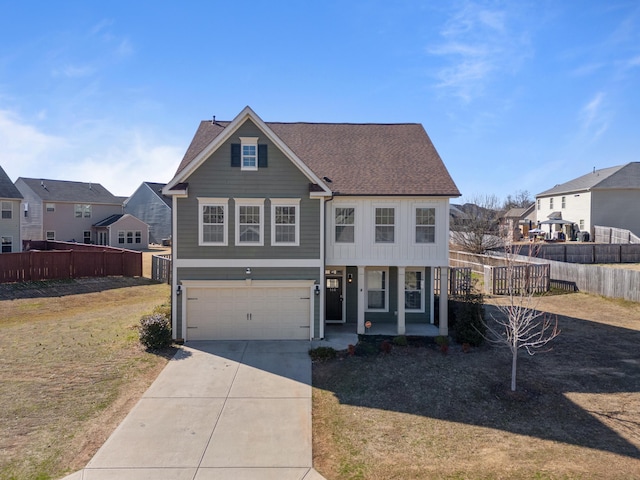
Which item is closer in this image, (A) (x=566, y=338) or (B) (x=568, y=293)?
(A) (x=566, y=338)

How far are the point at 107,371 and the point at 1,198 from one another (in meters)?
28.0

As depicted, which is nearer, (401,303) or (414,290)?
(401,303)

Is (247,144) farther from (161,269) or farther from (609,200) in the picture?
(609,200)

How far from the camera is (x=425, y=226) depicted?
15.1 m

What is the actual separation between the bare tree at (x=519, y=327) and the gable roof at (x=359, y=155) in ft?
14.4

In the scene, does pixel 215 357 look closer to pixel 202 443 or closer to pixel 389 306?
pixel 202 443

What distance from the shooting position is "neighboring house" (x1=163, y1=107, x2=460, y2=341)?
14344 mm

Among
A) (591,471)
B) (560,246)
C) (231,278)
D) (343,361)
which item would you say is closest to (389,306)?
(343,361)

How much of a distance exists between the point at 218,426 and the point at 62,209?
4570 centimetres

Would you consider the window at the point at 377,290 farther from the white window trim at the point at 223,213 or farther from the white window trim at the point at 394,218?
the white window trim at the point at 223,213

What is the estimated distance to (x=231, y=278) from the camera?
47.4ft

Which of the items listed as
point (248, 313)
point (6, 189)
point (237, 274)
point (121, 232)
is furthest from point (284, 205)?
point (121, 232)

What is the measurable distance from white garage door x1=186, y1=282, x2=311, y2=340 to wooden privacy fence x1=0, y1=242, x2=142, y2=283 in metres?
15.6

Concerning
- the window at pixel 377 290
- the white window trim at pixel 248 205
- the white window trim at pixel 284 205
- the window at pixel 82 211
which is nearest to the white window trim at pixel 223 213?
the white window trim at pixel 248 205
